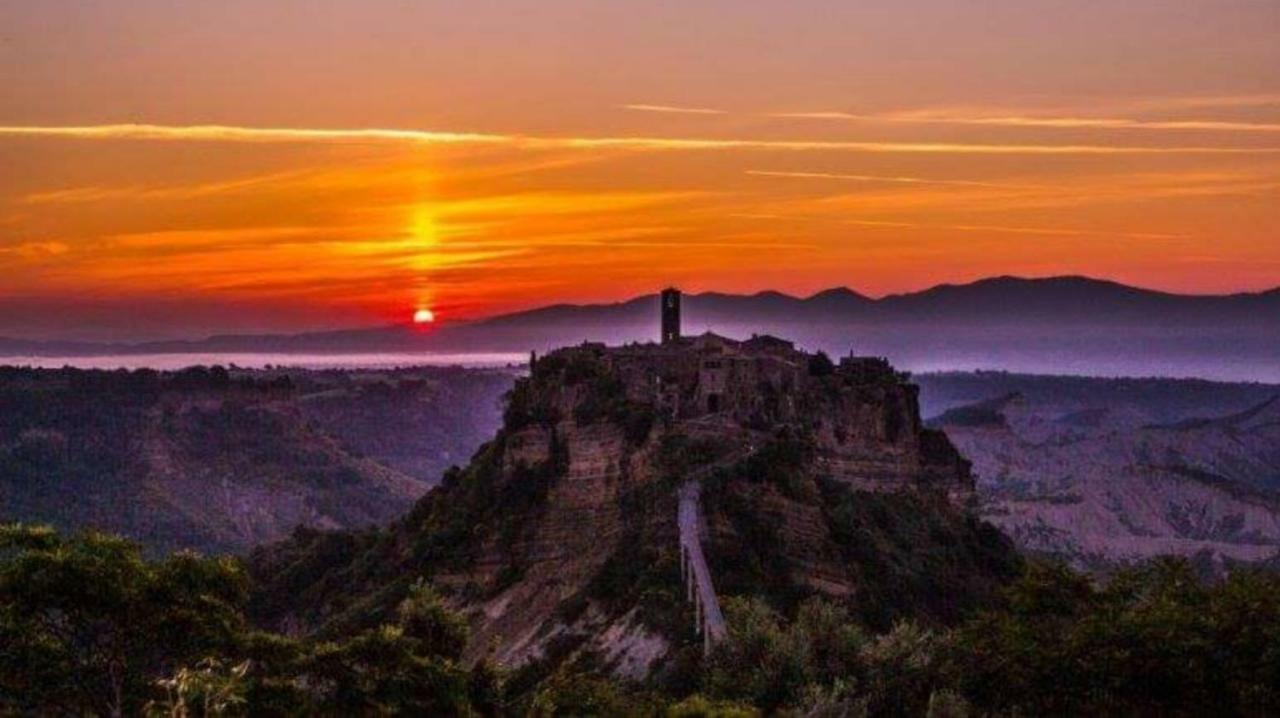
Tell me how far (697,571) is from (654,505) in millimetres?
12171

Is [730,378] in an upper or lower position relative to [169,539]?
upper

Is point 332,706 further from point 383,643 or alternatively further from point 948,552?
point 948,552

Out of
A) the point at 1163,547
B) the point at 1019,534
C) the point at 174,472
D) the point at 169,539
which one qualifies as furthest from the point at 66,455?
the point at 1163,547

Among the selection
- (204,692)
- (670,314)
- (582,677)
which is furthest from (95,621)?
(670,314)

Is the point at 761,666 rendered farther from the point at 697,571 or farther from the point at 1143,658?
the point at 697,571

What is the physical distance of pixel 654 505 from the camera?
8200 cm

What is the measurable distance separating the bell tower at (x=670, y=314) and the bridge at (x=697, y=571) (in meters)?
30.2

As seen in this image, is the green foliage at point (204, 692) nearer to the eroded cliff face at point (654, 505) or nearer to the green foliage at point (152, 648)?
the green foliage at point (152, 648)

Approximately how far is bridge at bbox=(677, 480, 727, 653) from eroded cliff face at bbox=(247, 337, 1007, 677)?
566mm

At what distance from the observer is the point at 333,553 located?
110 metres

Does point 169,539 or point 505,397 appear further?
point 169,539

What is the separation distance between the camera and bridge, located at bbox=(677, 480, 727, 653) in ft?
209

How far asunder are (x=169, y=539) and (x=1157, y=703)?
131118mm

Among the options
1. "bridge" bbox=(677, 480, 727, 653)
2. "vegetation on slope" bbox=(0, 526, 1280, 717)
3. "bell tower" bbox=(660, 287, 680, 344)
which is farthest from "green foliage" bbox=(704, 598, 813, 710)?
"bell tower" bbox=(660, 287, 680, 344)
